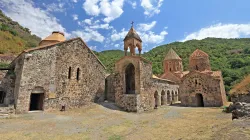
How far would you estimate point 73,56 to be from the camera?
554 inches

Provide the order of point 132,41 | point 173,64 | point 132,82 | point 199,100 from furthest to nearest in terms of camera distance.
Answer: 1. point 173,64
2. point 199,100
3. point 132,82
4. point 132,41

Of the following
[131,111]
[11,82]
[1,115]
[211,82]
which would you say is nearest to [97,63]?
[131,111]

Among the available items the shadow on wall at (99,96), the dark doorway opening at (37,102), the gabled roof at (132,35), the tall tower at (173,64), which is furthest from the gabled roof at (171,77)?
the dark doorway opening at (37,102)

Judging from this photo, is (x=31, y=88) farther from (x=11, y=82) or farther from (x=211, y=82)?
(x=211, y=82)

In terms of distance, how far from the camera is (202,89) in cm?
1878

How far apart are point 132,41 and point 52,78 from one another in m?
8.21

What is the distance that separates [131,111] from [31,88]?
8213 millimetres

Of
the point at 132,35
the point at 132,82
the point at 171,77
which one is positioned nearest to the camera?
the point at 132,35

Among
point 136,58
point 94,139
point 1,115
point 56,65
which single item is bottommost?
point 94,139

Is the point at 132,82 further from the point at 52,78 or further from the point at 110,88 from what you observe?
the point at 52,78

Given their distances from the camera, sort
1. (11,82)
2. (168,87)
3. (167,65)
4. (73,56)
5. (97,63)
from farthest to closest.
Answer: (167,65), (168,87), (97,63), (73,56), (11,82)

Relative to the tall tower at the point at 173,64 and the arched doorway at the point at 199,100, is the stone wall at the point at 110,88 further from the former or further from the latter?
the tall tower at the point at 173,64

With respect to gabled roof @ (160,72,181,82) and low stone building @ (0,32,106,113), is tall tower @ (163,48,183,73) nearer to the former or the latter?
gabled roof @ (160,72,181,82)

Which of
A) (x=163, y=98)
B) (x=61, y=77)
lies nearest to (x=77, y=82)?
(x=61, y=77)
